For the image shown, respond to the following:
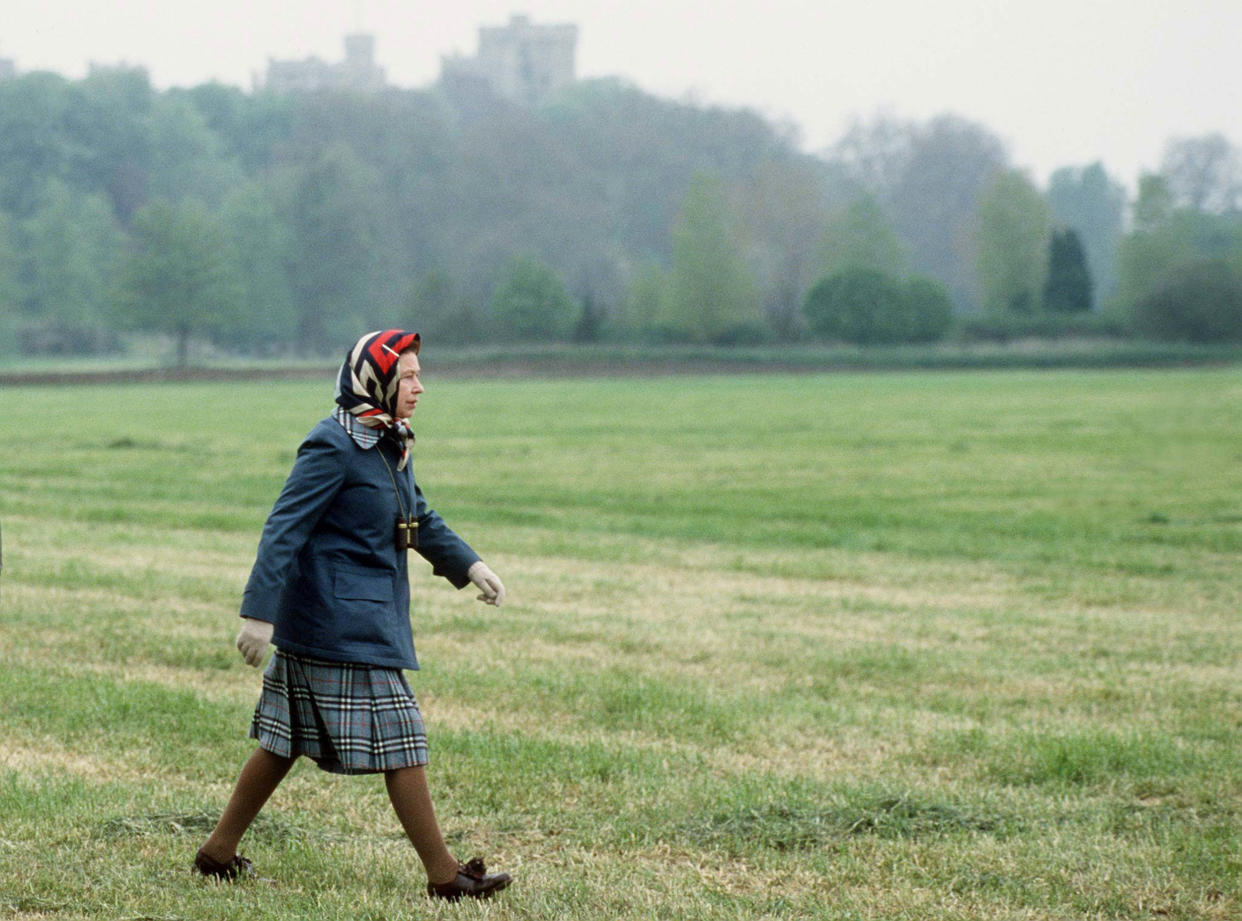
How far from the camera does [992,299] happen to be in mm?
95625

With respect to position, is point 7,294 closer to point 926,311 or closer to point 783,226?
point 783,226

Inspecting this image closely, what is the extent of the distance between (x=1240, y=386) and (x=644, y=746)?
156 ft

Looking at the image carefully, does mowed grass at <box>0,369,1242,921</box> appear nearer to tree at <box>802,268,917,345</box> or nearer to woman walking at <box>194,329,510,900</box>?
woman walking at <box>194,329,510,900</box>

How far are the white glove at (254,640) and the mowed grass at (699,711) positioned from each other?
775 millimetres

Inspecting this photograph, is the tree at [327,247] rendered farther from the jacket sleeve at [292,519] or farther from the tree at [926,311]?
the jacket sleeve at [292,519]

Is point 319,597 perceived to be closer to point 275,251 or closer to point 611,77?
point 275,251

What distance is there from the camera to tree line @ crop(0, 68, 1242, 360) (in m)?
87.1

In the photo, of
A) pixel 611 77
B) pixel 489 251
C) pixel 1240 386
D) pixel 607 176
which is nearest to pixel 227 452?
pixel 1240 386

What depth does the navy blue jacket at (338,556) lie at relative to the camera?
175 inches

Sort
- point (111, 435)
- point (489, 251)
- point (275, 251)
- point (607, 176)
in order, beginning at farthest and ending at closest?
point (607, 176), point (489, 251), point (275, 251), point (111, 435)

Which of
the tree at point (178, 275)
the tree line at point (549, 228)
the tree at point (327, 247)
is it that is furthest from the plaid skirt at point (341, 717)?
the tree at point (327, 247)

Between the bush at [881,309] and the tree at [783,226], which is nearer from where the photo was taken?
the bush at [881,309]

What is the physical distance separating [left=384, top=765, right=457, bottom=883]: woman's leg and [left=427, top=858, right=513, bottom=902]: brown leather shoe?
0.02m

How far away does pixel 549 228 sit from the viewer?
12444cm
